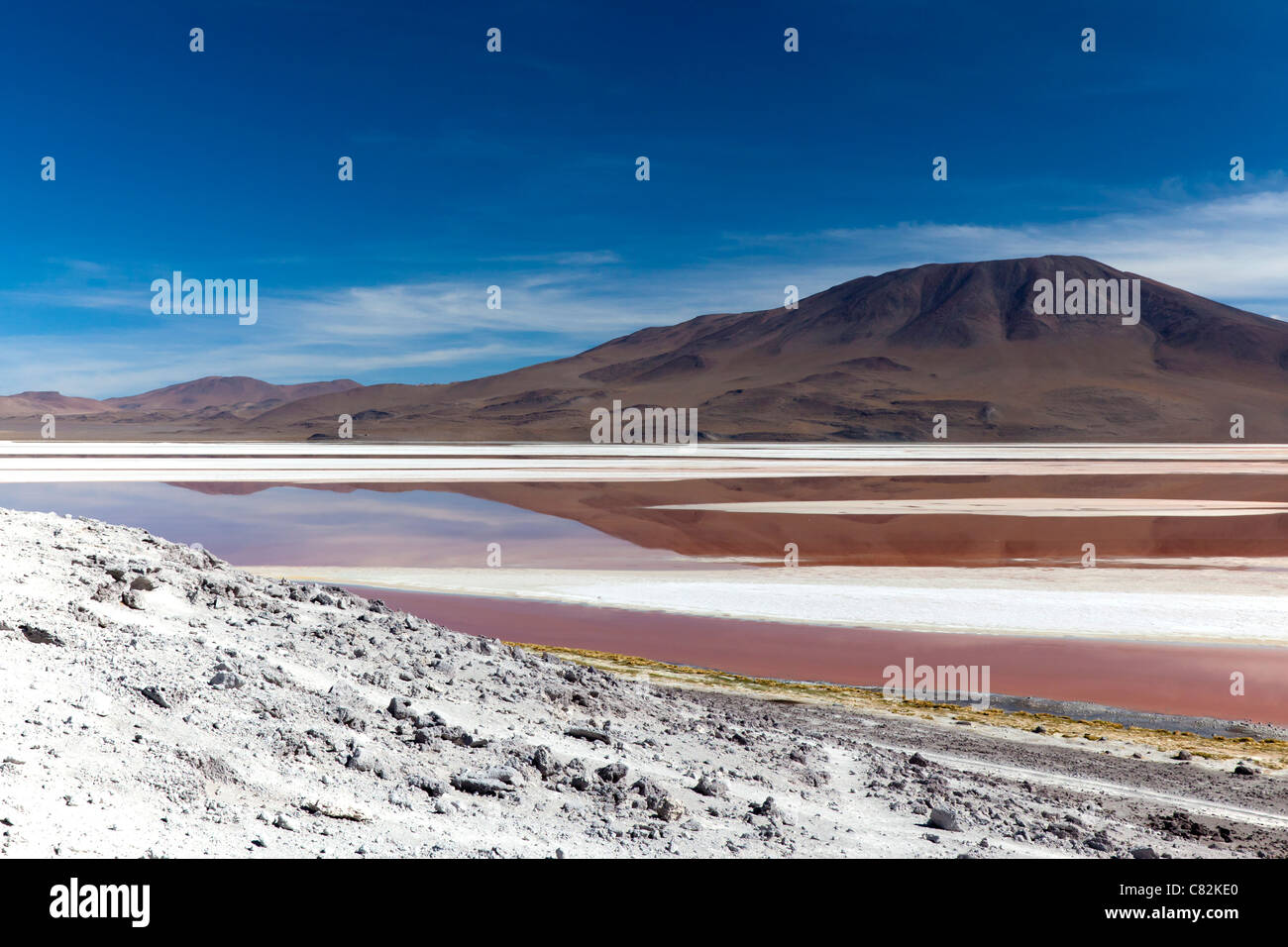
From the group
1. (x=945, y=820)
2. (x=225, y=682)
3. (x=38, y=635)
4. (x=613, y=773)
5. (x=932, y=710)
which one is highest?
(x=38, y=635)

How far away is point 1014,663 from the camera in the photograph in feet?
42.1

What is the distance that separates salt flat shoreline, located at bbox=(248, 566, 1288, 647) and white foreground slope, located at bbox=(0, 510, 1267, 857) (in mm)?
7260

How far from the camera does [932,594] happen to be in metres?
17.5

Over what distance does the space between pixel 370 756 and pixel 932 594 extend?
13577mm

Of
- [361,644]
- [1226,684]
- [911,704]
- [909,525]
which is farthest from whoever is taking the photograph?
[909,525]

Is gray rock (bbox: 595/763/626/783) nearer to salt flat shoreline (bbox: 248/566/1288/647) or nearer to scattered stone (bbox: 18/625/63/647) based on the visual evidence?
scattered stone (bbox: 18/625/63/647)

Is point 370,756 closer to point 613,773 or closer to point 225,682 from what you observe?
point 225,682

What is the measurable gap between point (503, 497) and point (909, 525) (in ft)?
52.7

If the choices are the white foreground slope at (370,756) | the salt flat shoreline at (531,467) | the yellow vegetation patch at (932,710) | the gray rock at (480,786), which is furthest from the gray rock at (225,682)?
the salt flat shoreline at (531,467)

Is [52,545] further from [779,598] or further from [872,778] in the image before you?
[779,598]

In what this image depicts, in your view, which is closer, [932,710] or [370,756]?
[370,756]

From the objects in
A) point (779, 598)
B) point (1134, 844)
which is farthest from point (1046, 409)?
point (1134, 844)

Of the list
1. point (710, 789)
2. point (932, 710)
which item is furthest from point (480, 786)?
point (932, 710)

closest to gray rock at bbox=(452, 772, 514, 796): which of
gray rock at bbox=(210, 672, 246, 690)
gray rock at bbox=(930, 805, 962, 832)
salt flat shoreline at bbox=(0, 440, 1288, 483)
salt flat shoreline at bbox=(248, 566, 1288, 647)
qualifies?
gray rock at bbox=(210, 672, 246, 690)
